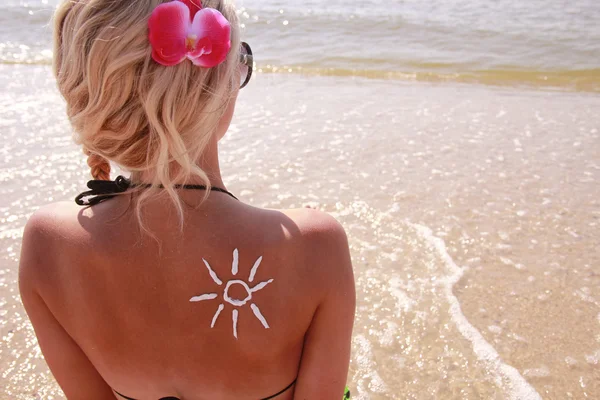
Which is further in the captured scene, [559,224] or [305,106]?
[305,106]

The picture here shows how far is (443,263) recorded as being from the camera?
2.99m

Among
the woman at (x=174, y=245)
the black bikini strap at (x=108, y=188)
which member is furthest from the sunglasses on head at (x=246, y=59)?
the black bikini strap at (x=108, y=188)

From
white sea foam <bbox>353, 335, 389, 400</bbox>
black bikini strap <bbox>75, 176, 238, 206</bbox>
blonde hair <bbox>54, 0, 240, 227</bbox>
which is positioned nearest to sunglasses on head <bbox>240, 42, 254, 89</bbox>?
blonde hair <bbox>54, 0, 240, 227</bbox>

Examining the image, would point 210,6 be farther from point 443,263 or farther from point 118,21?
point 443,263

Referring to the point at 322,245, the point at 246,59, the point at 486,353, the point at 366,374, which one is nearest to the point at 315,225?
the point at 322,245

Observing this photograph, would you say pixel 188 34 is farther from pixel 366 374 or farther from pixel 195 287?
pixel 366 374

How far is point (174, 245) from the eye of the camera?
3.97ft

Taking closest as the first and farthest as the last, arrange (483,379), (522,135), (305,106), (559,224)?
(483,379), (559,224), (522,135), (305,106)

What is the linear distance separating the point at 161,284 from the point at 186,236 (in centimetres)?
13

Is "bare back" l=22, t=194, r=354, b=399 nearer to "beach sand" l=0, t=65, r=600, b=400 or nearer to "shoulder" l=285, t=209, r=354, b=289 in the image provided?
"shoulder" l=285, t=209, r=354, b=289

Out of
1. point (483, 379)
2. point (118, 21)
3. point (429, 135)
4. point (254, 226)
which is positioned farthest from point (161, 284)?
point (429, 135)

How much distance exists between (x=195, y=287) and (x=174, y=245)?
0.11m

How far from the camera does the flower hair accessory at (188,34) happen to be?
1.06 metres

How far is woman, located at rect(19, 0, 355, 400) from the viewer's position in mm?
1102
